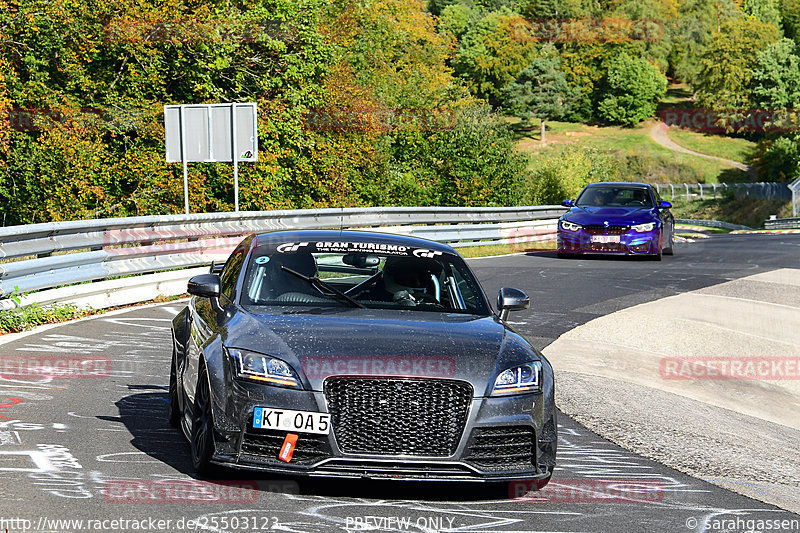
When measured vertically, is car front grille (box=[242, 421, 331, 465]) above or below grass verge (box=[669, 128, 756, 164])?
above

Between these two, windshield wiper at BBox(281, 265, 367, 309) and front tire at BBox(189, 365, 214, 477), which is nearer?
front tire at BBox(189, 365, 214, 477)

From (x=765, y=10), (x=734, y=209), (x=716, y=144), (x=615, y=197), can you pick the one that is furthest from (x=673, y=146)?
(x=615, y=197)

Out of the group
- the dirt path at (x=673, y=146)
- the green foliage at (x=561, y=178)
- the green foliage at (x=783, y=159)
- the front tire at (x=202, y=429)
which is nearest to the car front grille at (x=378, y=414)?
the front tire at (x=202, y=429)

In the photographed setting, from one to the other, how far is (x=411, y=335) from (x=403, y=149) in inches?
1712

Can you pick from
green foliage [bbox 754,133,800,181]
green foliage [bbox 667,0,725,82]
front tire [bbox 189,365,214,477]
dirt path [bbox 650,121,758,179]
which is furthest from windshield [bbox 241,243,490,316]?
green foliage [bbox 667,0,725,82]

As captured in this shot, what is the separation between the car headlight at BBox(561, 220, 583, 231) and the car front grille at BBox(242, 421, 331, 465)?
19.0 metres

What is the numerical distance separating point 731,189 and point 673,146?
46.6m

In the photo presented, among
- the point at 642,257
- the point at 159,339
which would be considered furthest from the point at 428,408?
the point at 642,257

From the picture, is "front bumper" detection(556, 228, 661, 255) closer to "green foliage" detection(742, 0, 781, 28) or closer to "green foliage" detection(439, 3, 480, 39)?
"green foliage" detection(439, 3, 480, 39)

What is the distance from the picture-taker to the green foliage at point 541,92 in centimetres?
14250

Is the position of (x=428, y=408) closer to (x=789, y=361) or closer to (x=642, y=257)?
(x=789, y=361)

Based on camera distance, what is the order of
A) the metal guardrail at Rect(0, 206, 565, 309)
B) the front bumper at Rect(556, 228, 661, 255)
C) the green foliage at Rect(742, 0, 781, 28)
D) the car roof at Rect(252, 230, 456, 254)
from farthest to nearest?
the green foliage at Rect(742, 0, 781, 28)
the front bumper at Rect(556, 228, 661, 255)
the metal guardrail at Rect(0, 206, 565, 309)
the car roof at Rect(252, 230, 456, 254)

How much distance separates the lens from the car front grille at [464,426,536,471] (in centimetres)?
559

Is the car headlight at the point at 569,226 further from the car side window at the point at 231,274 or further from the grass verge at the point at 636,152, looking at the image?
the grass verge at the point at 636,152
